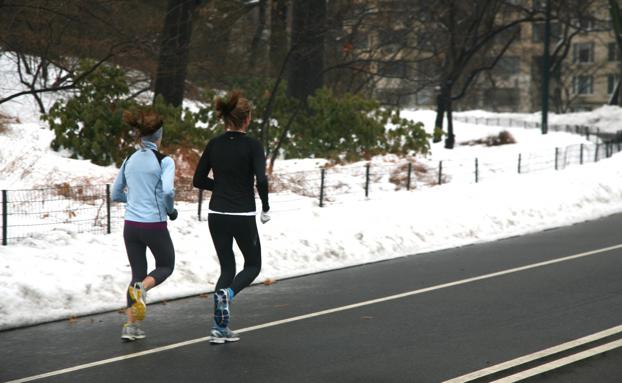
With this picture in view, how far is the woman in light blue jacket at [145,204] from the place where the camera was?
8.60m

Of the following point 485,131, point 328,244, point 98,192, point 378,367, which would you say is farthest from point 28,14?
point 485,131

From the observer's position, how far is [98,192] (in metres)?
16.3

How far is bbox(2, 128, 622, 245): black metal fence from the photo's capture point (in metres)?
13.9

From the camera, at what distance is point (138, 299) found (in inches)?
335

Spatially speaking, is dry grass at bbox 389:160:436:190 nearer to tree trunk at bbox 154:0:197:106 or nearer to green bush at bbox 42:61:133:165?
tree trunk at bbox 154:0:197:106

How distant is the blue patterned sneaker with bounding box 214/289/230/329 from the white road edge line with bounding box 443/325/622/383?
6.87 ft

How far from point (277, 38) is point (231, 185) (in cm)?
2416

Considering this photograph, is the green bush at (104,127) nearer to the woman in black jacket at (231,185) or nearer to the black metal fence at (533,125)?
the woman in black jacket at (231,185)

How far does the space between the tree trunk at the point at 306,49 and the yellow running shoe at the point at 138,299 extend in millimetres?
16678

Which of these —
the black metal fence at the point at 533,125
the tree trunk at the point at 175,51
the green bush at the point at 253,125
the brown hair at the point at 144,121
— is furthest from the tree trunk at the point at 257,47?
the brown hair at the point at 144,121

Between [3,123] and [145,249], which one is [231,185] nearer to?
[145,249]

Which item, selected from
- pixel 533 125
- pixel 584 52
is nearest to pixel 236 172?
pixel 533 125

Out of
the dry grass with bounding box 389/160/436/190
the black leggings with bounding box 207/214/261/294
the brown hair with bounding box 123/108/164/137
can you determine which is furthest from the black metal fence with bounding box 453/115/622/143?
the brown hair with bounding box 123/108/164/137

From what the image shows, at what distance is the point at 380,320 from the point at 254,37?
24.2 m
